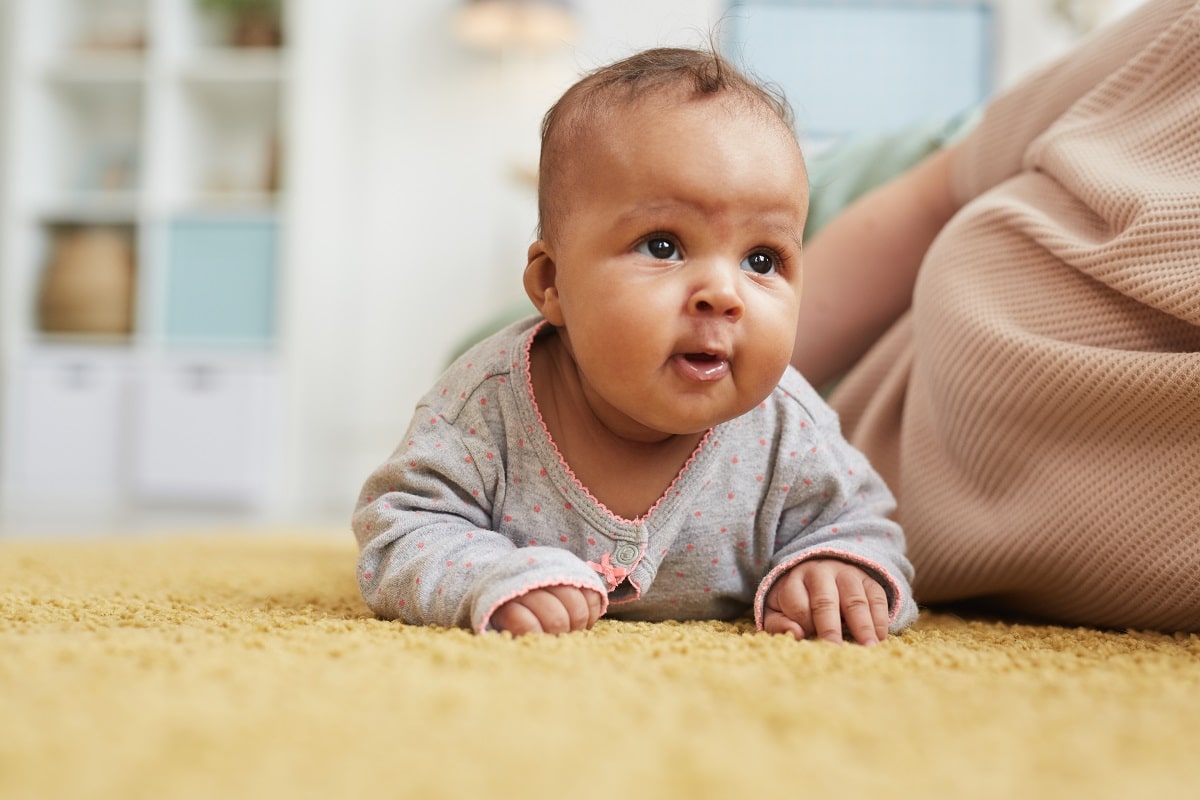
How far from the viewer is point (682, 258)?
2.34 ft

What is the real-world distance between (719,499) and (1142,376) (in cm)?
30

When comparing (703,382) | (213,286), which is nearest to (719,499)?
(703,382)

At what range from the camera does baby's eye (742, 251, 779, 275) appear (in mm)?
738

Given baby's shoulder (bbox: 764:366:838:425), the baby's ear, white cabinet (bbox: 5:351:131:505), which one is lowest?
white cabinet (bbox: 5:351:131:505)

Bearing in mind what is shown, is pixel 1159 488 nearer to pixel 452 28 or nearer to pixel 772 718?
pixel 772 718

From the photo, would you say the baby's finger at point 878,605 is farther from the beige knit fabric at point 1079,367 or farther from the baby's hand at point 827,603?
the beige knit fabric at point 1079,367

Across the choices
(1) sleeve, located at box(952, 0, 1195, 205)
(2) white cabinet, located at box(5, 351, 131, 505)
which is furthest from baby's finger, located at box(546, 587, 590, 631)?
(2) white cabinet, located at box(5, 351, 131, 505)

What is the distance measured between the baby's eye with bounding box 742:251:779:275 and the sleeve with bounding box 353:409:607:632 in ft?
0.72

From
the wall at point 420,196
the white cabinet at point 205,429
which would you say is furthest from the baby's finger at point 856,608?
the wall at point 420,196

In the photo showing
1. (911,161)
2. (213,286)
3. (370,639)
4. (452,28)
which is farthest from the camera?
(452,28)

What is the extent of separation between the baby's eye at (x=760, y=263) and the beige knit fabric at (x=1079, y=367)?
8.0 inches

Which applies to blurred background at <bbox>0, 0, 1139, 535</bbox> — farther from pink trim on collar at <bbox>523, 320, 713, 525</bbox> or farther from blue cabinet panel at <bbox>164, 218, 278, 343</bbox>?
pink trim on collar at <bbox>523, 320, 713, 525</bbox>

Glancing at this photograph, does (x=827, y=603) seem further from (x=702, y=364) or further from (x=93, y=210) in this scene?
(x=93, y=210)

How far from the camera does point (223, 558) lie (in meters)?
1.33
